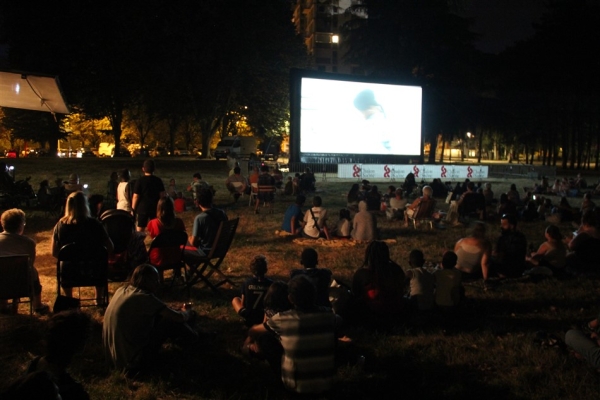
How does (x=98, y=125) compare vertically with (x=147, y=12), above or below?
below

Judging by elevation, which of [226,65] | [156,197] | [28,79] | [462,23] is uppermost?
[462,23]

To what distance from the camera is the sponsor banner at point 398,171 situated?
936 inches

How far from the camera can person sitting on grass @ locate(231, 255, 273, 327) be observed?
15.3 feet

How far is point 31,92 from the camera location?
9.62 m

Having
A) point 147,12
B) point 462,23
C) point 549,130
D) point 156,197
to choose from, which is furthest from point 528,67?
point 156,197

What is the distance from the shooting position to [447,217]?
1300 centimetres

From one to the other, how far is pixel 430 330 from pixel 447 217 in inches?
324

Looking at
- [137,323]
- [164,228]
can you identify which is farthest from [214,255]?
[137,323]

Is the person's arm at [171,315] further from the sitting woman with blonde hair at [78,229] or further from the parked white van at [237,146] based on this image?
the parked white van at [237,146]

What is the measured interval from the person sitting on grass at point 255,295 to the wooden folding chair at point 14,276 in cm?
214

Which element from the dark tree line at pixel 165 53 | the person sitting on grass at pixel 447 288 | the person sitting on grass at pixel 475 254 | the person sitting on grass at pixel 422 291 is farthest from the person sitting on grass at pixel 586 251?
the dark tree line at pixel 165 53

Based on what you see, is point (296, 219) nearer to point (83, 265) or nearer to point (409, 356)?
point (83, 265)

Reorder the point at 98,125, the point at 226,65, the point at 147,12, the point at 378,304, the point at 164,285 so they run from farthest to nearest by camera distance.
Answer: the point at 98,125 → the point at 226,65 → the point at 147,12 → the point at 164,285 → the point at 378,304

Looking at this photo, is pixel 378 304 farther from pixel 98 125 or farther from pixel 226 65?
pixel 98 125
